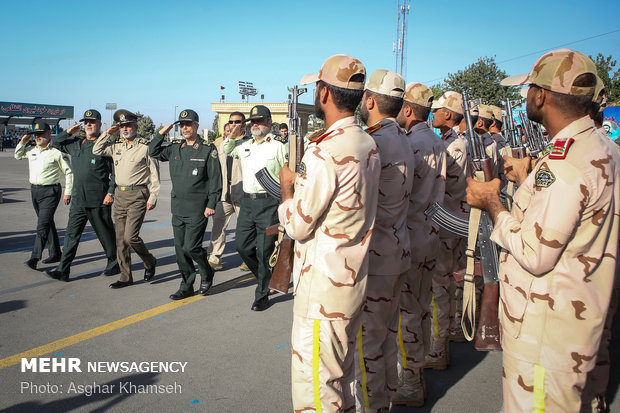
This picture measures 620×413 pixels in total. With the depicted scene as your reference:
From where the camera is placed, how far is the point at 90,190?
19.8ft

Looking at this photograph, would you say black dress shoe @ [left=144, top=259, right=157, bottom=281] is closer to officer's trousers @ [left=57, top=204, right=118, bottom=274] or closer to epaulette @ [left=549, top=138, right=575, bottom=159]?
officer's trousers @ [left=57, top=204, right=118, bottom=274]

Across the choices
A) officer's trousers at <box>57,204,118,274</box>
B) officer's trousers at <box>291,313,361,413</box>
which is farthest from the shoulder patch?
officer's trousers at <box>57,204,118,274</box>

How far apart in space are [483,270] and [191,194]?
148 inches

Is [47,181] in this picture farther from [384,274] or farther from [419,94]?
[384,274]

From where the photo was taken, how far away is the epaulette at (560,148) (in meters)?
1.84

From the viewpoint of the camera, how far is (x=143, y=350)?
398 cm

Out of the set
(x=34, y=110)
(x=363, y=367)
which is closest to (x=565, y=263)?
(x=363, y=367)

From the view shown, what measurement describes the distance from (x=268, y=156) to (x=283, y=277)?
2932 millimetres

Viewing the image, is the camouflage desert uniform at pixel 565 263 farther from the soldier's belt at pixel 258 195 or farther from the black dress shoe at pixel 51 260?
the black dress shoe at pixel 51 260

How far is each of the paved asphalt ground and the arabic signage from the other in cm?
5968

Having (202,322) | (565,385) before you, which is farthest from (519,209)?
(202,322)

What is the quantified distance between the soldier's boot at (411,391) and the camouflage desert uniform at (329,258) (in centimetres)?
111

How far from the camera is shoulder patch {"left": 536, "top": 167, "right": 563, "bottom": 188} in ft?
5.94

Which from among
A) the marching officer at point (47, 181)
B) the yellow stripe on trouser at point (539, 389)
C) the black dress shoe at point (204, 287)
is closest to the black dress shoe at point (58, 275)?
the marching officer at point (47, 181)
